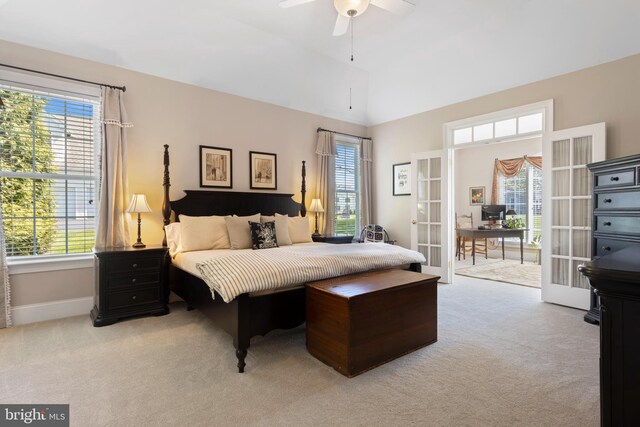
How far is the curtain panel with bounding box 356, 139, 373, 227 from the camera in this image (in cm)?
625

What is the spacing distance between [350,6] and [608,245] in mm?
3402

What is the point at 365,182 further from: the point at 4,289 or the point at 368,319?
the point at 4,289

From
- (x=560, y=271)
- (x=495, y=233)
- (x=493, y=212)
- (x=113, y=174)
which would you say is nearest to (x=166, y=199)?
(x=113, y=174)

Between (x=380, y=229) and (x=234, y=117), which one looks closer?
(x=234, y=117)

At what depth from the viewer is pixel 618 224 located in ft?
10.2

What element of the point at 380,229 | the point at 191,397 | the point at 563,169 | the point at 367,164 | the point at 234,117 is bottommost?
the point at 191,397

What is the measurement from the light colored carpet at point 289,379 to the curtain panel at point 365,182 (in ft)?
10.3

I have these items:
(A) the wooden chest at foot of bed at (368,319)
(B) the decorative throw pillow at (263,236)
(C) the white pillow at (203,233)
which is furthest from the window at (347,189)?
(A) the wooden chest at foot of bed at (368,319)

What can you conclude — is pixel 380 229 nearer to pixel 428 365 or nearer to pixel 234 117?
pixel 234 117

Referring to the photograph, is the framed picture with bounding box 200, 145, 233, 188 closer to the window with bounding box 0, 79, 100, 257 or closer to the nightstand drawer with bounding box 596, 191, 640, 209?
the window with bounding box 0, 79, 100, 257

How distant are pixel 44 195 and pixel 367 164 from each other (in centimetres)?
488

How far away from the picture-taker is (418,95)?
17.7 feet

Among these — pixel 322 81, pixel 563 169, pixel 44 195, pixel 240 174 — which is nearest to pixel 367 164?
pixel 322 81

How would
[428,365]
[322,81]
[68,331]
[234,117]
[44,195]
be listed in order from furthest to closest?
[322,81], [234,117], [44,195], [68,331], [428,365]
